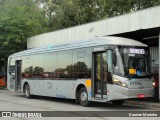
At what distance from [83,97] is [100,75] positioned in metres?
1.72

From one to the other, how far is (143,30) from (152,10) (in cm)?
126

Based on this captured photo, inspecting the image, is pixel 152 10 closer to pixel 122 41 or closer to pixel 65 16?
pixel 122 41

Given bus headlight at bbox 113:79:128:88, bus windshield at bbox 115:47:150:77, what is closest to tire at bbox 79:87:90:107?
bus headlight at bbox 113:79:128:88

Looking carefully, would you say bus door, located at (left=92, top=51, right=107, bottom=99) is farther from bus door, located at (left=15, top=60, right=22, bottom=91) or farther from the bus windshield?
bus door, located at (left=15, top=60, right=22, bottom=91)

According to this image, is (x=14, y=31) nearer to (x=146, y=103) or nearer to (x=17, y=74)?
(x=17, y=74)

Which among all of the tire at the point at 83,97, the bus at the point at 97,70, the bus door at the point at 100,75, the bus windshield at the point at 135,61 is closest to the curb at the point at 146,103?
the bus at the point at 97,70

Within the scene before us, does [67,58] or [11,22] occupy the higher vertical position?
[11,22]

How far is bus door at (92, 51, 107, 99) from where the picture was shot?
1592 cm

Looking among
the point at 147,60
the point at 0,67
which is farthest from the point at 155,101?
the point at 0,67

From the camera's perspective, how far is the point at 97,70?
1644 cm

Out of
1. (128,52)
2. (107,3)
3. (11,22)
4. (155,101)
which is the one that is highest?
(107,3)

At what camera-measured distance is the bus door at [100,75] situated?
15922 millimetres

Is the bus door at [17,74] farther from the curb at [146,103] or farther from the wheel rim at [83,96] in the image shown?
the curb at [146,103]

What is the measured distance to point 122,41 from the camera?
1611 cm
